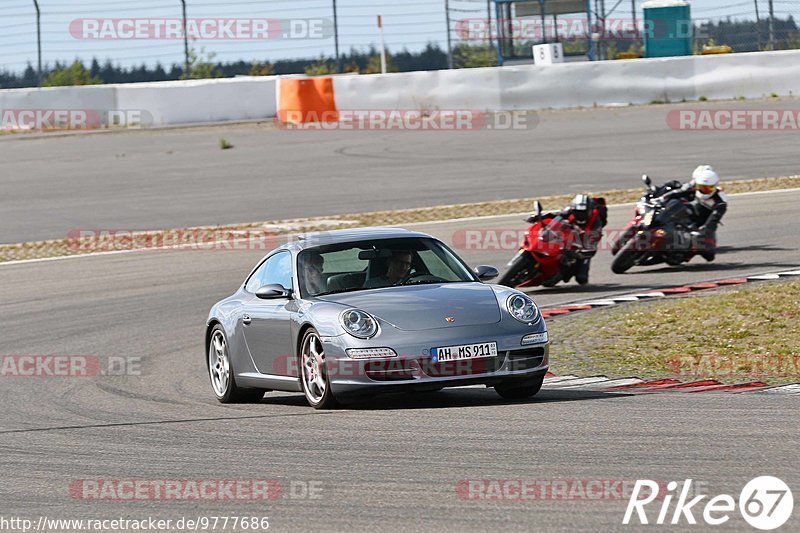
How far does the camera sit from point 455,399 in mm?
10258

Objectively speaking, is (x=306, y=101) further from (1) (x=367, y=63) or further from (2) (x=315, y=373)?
(2) (x=315, y=373)

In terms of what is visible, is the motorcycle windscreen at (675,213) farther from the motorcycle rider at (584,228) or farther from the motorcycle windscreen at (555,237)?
the motorcycle windscreen at (555,237)

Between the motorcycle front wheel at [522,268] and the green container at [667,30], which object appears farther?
the green container at [667,30]

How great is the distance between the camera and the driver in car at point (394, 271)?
410 inches

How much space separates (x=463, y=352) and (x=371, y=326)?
2.10 ft

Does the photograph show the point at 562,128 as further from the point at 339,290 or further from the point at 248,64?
the point at 339,290

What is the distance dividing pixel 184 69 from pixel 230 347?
105ft

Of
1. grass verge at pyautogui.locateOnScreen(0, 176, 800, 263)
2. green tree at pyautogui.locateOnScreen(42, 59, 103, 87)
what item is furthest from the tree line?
grass verge at pyautogui.locateOnScreen(0, 176, 800, 263)

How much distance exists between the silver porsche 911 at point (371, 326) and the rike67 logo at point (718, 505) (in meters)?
3.08

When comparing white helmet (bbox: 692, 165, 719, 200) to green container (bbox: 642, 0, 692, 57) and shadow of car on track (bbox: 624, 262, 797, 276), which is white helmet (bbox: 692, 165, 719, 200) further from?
green container (bbox: 642, 0, 692, 57)

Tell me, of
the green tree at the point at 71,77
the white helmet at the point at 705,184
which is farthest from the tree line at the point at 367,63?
the white helmet at the point at 705,184

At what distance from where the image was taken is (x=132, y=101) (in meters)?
38.8

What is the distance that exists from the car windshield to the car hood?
0.84ft

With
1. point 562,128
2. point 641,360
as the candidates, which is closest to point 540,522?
point 641,360
